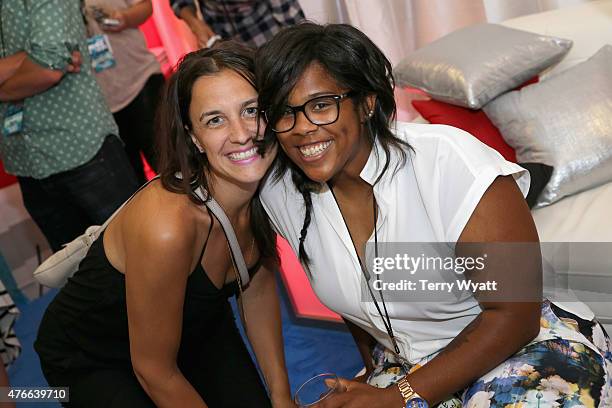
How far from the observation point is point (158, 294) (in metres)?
1.42

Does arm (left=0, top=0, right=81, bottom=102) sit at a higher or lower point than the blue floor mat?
higher

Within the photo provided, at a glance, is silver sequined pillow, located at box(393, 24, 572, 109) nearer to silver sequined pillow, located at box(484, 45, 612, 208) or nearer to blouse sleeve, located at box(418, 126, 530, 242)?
silver sequined pillow, located at box(484, 45, 612, 208)

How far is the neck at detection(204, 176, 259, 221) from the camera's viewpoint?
1.54m

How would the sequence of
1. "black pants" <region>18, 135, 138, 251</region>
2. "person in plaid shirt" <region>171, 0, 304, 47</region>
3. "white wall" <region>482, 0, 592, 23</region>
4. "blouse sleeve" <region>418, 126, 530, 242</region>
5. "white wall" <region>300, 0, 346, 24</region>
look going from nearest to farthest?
"blouse sleeve" <region>418, 126, 530, 242</region>, "black pants" <region>18, 135, 138, 251</region>, "white wall" <region>482, 0, 592, 23</region>, "person in plaid shirt" <region>171, 0, 304, 47</region>, "white wall" <region>300, 0, 346, 24</region>

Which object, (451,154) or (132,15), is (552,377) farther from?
(132,15)

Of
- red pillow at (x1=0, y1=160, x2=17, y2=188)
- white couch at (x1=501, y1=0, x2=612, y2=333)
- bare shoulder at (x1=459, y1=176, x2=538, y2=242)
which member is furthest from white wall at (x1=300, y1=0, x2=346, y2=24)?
bare shoulder at (x1=459, y1=176, x2=538, y2=242)

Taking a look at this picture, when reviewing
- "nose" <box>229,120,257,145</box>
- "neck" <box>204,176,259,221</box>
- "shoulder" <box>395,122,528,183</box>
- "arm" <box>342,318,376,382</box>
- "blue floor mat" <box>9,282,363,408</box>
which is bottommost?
"blue floor mat" <box>9,282,363,408</box>

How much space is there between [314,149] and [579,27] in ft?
4.74

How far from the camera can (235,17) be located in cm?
290

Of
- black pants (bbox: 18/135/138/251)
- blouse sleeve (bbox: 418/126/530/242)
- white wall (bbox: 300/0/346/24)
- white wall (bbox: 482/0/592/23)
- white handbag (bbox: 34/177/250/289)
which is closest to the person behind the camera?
blouse sleeve (bbox: 418/126/530/242)

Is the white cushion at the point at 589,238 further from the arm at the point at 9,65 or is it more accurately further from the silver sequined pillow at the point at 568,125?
the arm at the point at 9,65


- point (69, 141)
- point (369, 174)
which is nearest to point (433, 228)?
point (369, 174)

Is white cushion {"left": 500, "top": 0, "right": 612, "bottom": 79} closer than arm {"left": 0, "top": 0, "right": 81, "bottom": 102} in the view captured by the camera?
No

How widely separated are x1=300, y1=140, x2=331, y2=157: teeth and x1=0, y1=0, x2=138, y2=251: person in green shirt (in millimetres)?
1107
